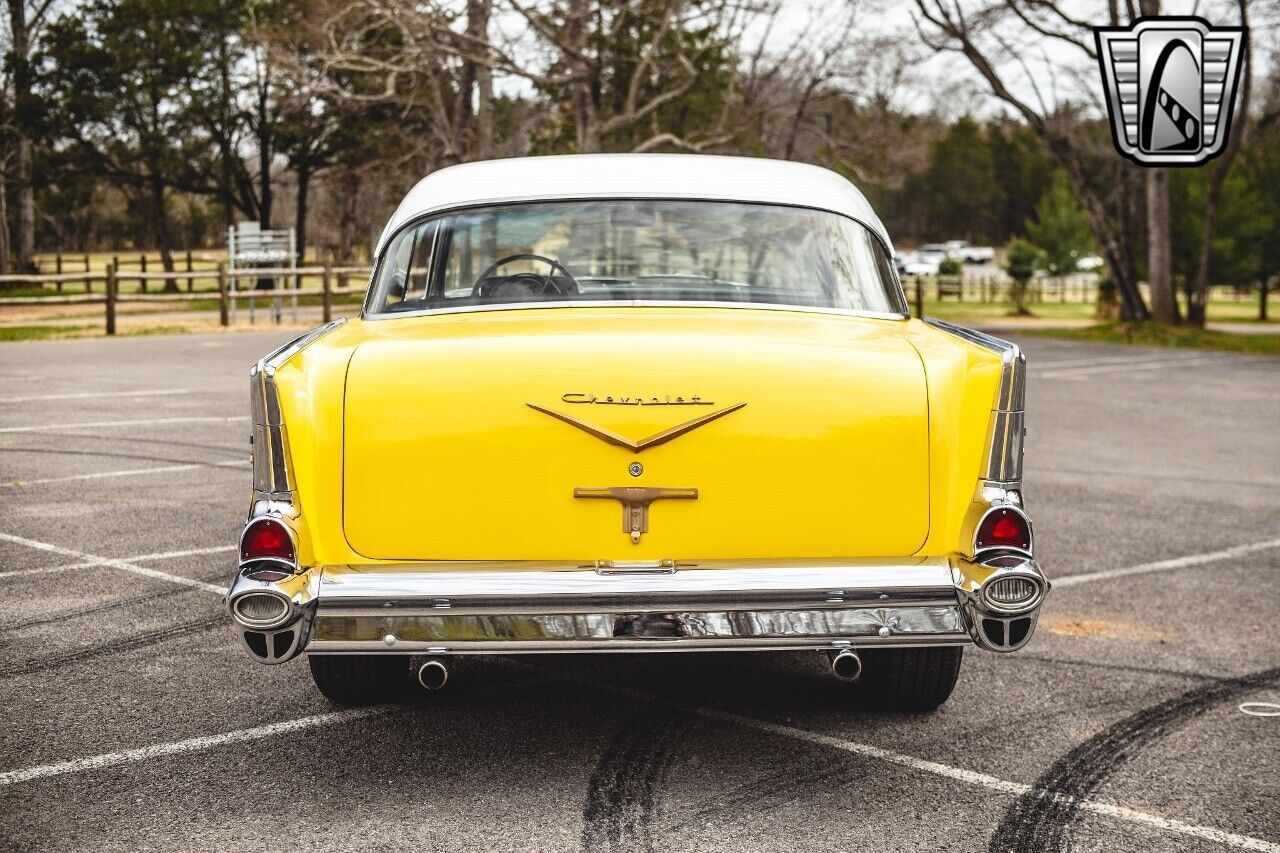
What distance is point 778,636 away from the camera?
378cm

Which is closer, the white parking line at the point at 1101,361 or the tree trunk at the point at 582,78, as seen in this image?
the white parking line at the point at 1101,361

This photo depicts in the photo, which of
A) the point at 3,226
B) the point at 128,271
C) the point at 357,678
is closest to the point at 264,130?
the point at 3,226

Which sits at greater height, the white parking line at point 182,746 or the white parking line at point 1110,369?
the white parking line at point 1110,369

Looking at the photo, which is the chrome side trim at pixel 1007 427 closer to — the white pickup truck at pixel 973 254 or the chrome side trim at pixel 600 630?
the chrome side trim at pixel 600 630

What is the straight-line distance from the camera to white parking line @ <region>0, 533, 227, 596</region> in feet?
21.5

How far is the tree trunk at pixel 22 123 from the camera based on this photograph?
43.0m

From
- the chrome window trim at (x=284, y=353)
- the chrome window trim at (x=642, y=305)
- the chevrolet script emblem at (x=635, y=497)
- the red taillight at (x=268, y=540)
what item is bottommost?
the red taillight at (x=268, y=540)

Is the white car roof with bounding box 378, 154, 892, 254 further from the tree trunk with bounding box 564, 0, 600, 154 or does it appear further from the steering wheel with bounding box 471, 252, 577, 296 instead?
the tree trunk with bounding box 564, 0, 600, 154

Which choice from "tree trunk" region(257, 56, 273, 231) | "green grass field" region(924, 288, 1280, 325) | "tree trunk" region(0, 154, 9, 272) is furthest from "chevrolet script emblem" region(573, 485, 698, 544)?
"tree trunk" region(0, 154, 9, 272)

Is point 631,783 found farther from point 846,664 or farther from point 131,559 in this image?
point 131,559

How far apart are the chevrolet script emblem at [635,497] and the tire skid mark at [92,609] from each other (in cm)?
306

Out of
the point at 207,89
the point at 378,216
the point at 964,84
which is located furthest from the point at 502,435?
the point at 378,216

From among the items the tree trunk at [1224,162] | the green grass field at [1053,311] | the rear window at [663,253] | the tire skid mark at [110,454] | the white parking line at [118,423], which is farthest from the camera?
the green grass field at [1053,311]

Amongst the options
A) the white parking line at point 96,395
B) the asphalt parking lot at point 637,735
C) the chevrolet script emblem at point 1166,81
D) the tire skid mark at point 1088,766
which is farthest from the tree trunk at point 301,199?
the tire skid mark at point 1088,766
